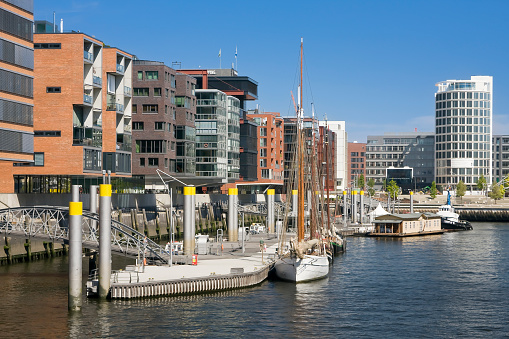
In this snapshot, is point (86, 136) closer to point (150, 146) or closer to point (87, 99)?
point (87, 99)

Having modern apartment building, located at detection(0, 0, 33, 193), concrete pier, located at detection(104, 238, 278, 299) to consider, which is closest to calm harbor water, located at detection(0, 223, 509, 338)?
concrete pier, located at detection(104, 238, 278, 299)

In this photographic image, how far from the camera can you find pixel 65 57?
364ft

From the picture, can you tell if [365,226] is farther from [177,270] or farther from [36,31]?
[177,270]

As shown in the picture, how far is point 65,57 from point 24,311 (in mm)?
61916

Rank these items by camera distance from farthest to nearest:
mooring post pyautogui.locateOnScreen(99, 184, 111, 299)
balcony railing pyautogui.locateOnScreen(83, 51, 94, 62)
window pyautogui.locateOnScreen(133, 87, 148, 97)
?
1. window pyautogui.locateOnScreen(133, 87, 148, 97)
2. balcony railing pyautogui.locateOnScreen(83, 51, 94, 62)
3. mooring post pyautogui.locateOnScreen(99, 184, 111, 299)

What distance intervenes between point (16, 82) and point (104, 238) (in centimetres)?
4813

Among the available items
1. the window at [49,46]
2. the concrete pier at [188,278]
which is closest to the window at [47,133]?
the window at [49,46]

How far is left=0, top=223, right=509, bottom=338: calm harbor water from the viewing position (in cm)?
5119

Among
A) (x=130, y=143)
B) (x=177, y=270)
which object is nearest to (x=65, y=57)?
(x=130, y=143)

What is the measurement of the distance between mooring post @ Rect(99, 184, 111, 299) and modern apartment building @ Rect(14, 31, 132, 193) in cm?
5575

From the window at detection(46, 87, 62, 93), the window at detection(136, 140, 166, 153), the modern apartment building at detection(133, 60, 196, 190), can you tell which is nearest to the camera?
the window at detection(46, 87, 62, 93)

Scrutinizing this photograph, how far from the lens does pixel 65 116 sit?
111m

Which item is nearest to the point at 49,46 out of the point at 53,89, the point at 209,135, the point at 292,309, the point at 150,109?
the point at 53,89

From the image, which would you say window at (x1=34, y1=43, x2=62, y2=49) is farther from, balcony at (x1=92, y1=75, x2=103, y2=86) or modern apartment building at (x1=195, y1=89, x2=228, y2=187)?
modern apartment building at (x1=195, y1=89, x2=228, y2=187)
